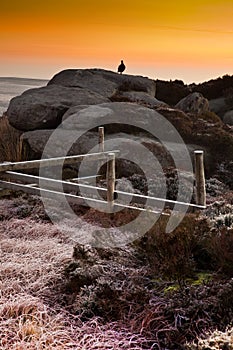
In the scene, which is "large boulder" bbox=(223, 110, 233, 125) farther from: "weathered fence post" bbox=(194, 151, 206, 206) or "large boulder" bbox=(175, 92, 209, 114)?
"weathered fence post" bbox=(194, 151, 206, 206)

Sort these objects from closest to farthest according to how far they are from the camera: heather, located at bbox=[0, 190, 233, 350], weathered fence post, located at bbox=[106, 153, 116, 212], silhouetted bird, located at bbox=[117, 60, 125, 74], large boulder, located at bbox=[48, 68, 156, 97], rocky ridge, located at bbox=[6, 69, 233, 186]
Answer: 1. heather, located at bbox=[0, 190, 233, 350]
2. weathered fence post, located at bbox=[106, 153, 116, 212]
3. rocky ridge, located at bbox=[6, 69, 233, 186]
4. large boulder, located at bbox=[48, 68, 156, 97]
5. silhouetted bird, located at bbox=[117, 60, 125, 74]

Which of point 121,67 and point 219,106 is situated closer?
point 121,67

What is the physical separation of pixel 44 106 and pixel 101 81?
3.33 m

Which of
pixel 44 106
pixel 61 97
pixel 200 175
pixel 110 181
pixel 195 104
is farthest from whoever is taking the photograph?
A: pixel 195 104

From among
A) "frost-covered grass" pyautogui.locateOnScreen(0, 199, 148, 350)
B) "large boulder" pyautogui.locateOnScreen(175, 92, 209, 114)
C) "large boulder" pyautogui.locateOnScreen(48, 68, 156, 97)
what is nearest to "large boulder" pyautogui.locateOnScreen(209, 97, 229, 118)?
"large boulder" pyautogui.locateOnScreen(175, 92, 209, 114)

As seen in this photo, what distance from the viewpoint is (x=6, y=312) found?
16.5 feet

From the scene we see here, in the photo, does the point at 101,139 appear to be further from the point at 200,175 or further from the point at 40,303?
the point at 40,303

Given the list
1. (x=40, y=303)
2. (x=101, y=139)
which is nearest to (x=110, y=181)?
(x=101, y=139)

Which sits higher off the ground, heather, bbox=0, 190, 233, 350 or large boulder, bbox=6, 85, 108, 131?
large boulder, bbox=6, 85, 108, 131

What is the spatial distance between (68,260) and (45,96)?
9.37m

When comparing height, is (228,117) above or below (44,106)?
below

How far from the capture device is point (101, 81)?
17406 millimetres

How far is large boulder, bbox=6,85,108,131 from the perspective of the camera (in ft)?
47.5

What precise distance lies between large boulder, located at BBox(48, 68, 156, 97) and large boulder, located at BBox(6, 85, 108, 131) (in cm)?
130
